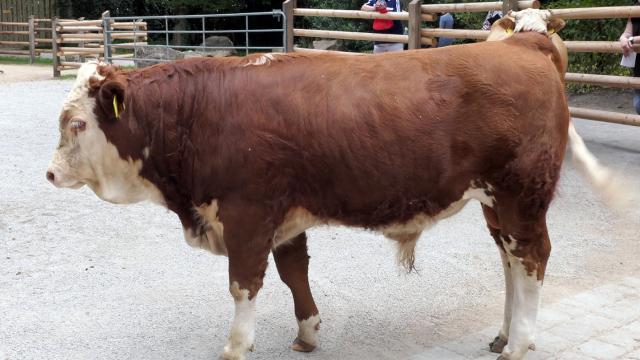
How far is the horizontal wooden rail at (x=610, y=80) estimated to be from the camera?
8.23 m

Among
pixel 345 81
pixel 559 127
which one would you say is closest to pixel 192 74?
pixel 345 81

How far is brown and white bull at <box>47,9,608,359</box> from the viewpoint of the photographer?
3543mm

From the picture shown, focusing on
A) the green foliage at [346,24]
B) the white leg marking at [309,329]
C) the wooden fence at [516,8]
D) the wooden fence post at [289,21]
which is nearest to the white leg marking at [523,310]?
the white leg marking at [309,329]

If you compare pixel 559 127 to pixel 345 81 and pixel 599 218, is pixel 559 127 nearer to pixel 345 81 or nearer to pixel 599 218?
pixel 345 81

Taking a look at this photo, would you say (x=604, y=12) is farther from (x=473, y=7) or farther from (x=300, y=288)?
(x=300, y=288)

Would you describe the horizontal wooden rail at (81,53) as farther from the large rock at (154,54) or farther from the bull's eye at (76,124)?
the bull's eye at (76,124)

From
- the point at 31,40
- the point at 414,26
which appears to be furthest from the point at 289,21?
the point at 31,40

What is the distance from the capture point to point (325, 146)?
3.54 meters

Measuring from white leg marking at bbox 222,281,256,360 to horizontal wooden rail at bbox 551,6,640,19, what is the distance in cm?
598

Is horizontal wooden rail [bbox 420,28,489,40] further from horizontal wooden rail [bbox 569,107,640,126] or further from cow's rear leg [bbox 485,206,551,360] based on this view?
cow's rear leg [bbox 485,206,551,360]

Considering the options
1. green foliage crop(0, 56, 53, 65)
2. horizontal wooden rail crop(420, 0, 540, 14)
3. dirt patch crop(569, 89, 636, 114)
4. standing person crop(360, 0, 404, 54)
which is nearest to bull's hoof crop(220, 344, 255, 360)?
horizontal wooden rail crop(420, 0, 540, 14)

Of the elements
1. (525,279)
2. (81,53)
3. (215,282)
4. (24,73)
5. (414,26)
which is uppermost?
(414,26)

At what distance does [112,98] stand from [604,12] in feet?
20.9

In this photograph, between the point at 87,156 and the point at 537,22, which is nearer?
the point at 87,156
